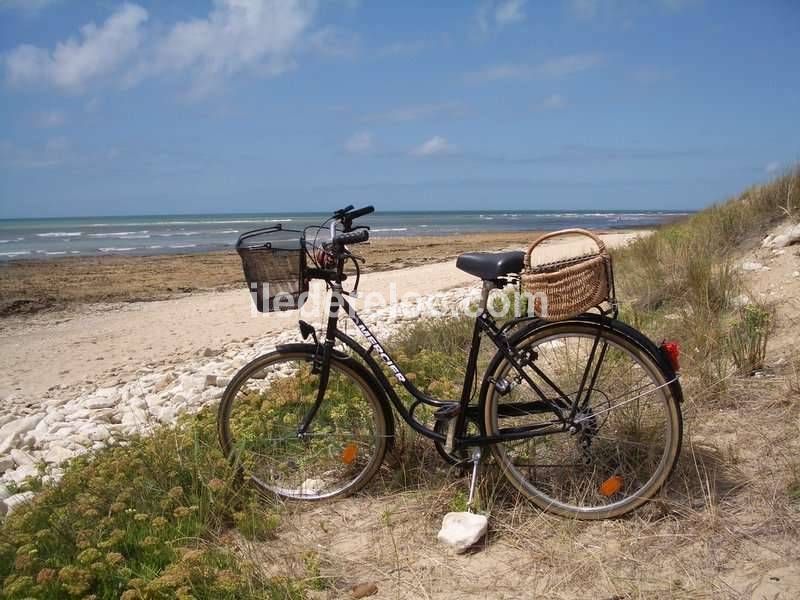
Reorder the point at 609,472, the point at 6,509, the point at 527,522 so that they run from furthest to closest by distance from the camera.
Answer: the point at 6,509
the point at 609,472
the point at 527,522

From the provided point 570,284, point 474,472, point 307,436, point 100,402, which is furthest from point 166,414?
point 570,284

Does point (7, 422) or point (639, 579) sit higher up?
point (639, 579)

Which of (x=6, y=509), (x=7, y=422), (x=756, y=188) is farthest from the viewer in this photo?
(x=756, y=188)

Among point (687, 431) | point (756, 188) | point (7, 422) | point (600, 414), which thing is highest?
point (756, 188)

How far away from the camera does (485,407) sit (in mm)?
2994

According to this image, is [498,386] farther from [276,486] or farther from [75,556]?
[75,556]

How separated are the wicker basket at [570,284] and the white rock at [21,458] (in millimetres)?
4428

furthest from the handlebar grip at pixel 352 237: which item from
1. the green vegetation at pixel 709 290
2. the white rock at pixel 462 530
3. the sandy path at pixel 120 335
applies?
the sandy path at pixel 120 335

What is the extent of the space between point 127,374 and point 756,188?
9428 mm

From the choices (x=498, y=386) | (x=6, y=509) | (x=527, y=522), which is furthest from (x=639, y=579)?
(x=6, y=509)

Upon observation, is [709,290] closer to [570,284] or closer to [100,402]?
[570,284]

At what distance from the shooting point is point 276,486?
11.1ft

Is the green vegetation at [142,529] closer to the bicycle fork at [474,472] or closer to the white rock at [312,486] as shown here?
the white rock at [312,486]

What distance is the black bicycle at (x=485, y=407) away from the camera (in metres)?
2.89
